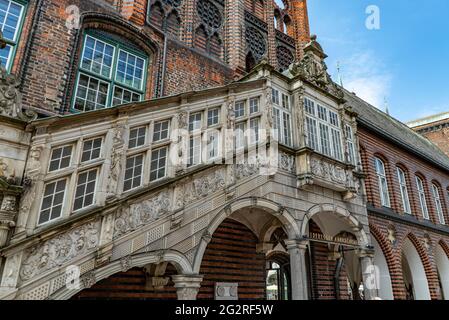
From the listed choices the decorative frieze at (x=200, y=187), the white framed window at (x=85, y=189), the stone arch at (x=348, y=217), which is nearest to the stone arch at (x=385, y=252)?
the stone arch at (x=348, y=217)

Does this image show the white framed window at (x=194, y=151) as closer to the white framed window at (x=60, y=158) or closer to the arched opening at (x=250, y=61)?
the white framed window at (x=60, y=158)

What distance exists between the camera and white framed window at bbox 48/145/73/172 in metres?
4.86

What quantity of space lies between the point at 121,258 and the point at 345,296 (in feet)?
28.7

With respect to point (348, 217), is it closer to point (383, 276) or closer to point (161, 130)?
point (383, 276)

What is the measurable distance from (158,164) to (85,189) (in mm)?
1362

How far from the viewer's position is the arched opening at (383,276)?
11.8 metres

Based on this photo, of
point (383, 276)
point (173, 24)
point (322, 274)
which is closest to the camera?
point (322, 274)

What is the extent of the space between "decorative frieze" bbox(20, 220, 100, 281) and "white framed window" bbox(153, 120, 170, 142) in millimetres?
1932

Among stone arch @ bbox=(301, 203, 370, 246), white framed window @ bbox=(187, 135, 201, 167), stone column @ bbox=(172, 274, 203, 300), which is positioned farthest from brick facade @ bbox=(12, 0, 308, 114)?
stone arch @ bbox=(301, 203, 370, 246)

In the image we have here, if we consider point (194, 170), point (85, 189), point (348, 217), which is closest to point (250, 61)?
point (348, 217)

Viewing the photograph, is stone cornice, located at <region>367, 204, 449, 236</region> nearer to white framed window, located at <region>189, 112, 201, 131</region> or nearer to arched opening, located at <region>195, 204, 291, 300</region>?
arched opening, located at <region>195, 204, 291, 300</region>

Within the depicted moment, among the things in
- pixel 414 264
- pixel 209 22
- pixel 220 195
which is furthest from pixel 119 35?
pixel 414 264

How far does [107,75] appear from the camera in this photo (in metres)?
8.63

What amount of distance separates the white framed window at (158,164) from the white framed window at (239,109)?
2.30m
